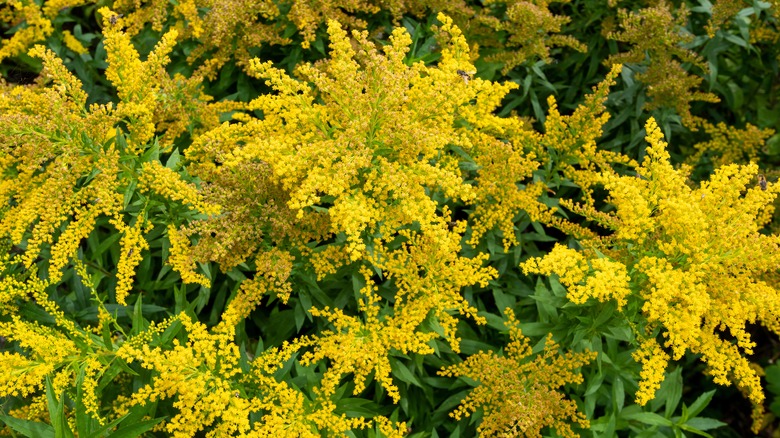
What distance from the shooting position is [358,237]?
3.29 meters

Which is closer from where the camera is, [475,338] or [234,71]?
[475,338]

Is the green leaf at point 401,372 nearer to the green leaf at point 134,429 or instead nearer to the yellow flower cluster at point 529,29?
the green leaf at point 134,429

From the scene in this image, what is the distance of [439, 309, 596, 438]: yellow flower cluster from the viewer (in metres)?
3.88

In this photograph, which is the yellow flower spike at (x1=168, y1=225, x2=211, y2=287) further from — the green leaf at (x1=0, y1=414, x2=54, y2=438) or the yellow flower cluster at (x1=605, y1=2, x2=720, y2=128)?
the yellow flower cluster at (x1=605, y1=2, x2=720, y2=128)

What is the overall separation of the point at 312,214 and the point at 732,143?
3978 millimetres

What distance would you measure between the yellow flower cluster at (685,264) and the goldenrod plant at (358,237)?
2 cm

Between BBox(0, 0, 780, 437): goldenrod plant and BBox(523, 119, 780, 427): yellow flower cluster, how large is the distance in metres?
0.02

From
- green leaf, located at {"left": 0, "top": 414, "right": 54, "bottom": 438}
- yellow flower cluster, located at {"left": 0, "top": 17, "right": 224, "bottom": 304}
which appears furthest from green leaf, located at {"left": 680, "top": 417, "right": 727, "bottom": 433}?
green leaf, located at {"left": 0, "top": 414, "right": 54, "bottom": 438}

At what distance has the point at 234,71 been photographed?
5449 millimetres

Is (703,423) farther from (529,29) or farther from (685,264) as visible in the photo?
(529,29)

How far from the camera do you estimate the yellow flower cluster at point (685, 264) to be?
3355 millimetres

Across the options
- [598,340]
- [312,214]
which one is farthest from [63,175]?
[598,340]

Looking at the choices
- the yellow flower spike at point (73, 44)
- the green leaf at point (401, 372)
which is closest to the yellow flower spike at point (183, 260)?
the green leaf at point (401, 372)

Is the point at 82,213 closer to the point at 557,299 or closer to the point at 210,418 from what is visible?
the point at 210,418
